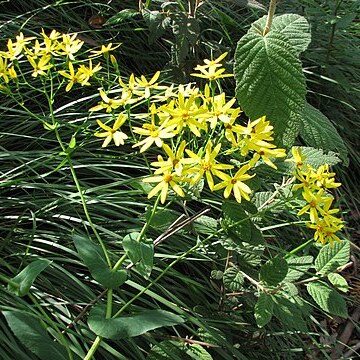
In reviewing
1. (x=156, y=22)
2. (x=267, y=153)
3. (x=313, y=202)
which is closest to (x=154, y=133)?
(x=267, y=153)

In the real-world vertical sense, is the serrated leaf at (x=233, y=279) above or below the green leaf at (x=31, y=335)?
below

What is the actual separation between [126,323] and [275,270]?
0.37 m

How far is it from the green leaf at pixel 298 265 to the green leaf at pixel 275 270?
0.09 meters

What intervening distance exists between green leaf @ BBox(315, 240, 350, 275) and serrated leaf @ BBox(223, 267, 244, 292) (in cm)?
18

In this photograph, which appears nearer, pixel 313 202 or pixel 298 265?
pixel 313 202

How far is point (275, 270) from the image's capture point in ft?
4.74

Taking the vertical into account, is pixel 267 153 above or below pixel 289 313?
above

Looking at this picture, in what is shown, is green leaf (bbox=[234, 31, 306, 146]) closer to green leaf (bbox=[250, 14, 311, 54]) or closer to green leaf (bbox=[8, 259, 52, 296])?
green leaf (bbox=[250, 14, 311, 54])

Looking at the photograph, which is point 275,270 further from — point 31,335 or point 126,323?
point 31,335

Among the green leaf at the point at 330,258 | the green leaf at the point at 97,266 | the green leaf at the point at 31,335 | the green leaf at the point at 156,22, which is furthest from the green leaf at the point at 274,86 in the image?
the green leaf at the point at 156,22

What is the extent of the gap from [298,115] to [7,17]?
1552 millimetres

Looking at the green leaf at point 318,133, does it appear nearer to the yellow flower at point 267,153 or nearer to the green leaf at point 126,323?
the yellow flower at point 267,153

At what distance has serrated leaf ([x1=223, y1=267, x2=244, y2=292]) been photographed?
152 centimetres

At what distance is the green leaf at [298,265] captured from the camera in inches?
60.2
